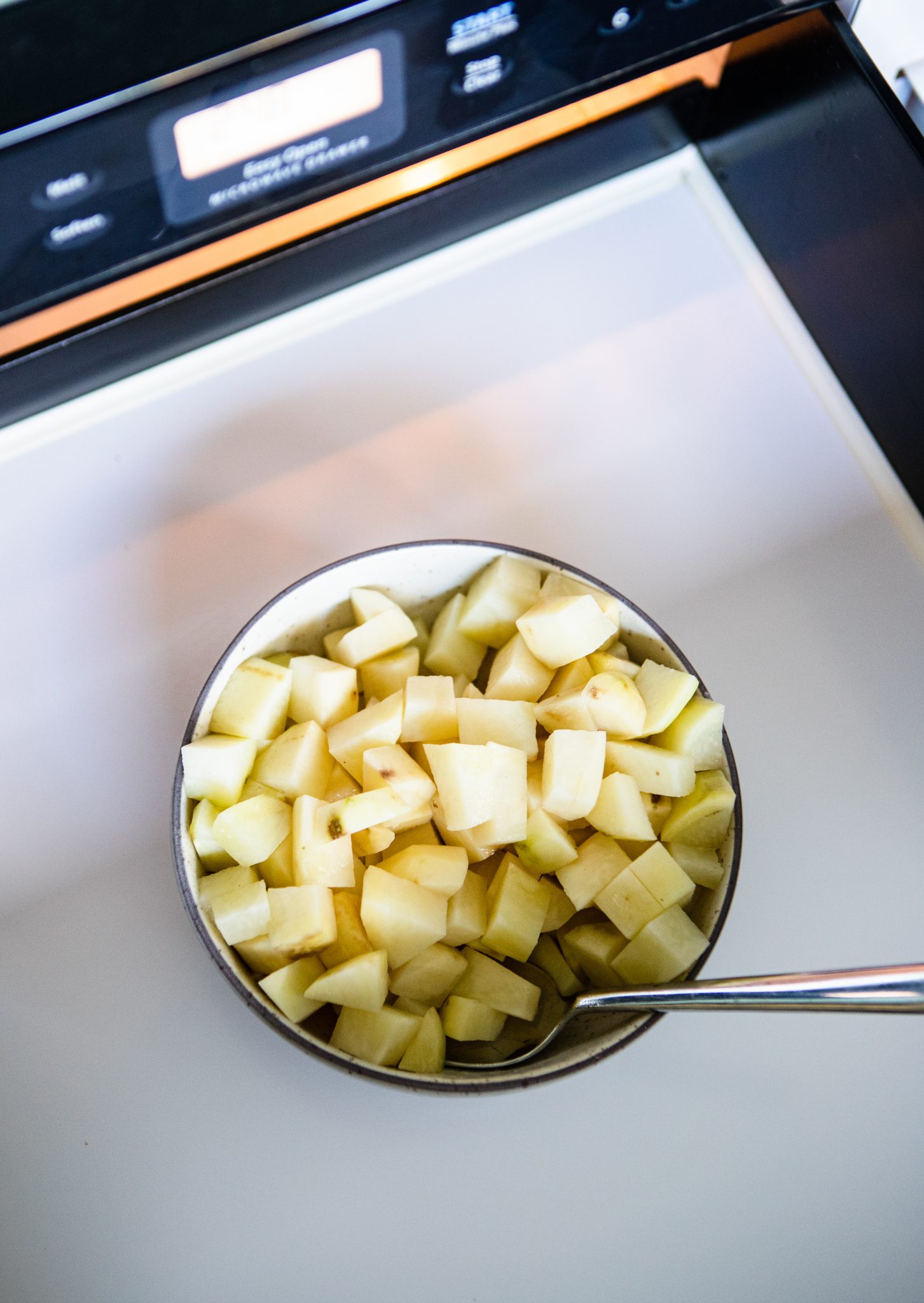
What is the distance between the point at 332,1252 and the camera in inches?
24.7

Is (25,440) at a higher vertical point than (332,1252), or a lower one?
higher

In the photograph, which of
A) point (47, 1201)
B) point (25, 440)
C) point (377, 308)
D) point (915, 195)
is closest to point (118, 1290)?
point (47, 1201)

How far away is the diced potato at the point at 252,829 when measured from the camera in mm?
622

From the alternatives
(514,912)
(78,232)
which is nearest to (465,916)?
(514,912)

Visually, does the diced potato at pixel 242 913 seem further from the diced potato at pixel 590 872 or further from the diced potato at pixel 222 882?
the diced potato at pixel 590 872

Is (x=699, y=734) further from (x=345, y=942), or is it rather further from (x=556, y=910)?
(x=345, y=942)

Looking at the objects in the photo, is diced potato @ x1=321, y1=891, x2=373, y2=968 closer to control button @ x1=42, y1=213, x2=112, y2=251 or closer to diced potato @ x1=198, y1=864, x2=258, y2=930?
diced potato @ x1=198, y1=864, x2=258, y2=930

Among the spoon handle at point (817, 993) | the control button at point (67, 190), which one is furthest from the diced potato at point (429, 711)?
the control button at point (67, 190)

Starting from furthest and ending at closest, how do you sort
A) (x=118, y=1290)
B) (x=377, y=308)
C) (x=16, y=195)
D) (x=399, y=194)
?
(x=377, y=308)
(x=399, y=194)
(x=118, y=1290)
(x=16, y=195)

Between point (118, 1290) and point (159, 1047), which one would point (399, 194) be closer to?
point (159, 1047)

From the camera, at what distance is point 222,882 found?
0.62 metres

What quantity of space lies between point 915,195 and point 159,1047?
75 cm

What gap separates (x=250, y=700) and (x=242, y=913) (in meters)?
0.13

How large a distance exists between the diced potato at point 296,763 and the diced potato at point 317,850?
2cm
